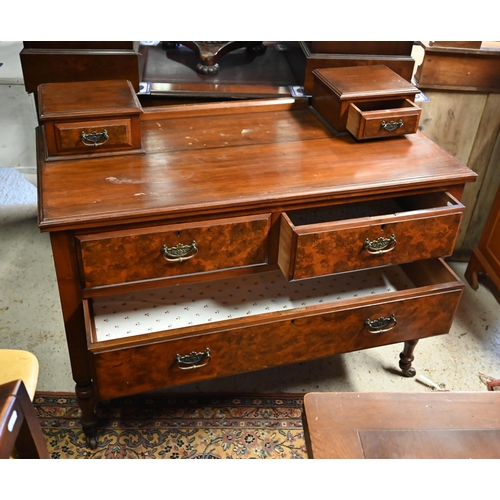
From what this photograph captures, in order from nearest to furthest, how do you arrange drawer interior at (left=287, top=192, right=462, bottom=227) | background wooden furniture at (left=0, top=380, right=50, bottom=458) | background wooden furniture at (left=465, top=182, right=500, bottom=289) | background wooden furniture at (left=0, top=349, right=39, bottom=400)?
background wooden furniture at (left=0, top=380, right=50, bottom=458) → background wooden furniture at (left=0, top=349, right=39, bottom=400) → drawer interior at (left=287, top=192, right=462, bottom=227) → background wooden furniture at (left=465, top=182, right=500, bottom=289)

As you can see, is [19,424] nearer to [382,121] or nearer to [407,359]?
[382,121]

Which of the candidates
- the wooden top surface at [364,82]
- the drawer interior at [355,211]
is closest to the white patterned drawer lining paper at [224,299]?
the drawer interior at [355,211]

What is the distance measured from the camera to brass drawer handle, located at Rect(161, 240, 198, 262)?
45.7 inches

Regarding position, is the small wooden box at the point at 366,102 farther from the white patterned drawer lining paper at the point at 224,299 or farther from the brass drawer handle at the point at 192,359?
the brass drawer handle at the point at 192,359

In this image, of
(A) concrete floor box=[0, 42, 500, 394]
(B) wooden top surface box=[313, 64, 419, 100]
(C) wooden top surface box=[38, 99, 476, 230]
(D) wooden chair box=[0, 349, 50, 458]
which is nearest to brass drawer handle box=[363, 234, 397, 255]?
(C) wooden top surface box=[38, 99, 476, 230]

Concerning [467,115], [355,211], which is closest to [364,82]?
[355,211]

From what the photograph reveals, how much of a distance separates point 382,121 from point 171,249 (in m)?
0.61

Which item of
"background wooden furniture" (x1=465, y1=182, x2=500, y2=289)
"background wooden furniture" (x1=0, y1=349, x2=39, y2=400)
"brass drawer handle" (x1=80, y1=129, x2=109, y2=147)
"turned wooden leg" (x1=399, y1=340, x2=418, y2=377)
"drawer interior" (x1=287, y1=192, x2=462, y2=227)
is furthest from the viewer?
"background wooden furniture" (x1=465, y1=182, x2=500, y2=289)

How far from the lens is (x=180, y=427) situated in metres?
1.47

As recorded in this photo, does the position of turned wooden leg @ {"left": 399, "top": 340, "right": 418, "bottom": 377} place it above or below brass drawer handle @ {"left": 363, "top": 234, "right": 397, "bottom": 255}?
below

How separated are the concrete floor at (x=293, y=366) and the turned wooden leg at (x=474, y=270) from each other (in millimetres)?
35

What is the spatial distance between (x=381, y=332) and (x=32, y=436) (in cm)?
100

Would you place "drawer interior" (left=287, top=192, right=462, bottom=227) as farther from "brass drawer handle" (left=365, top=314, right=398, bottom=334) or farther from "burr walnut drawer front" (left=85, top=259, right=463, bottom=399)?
"brass drawer handle" (left=365, top=314, right=398, bottom=334)

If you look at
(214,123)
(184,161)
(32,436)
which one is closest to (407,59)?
(214,123)
